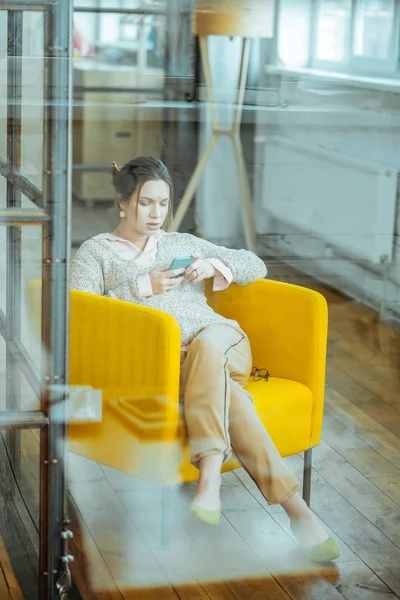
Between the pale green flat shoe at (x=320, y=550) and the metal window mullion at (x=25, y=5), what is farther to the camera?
the pale green flat shoe at (x=320, y=550)

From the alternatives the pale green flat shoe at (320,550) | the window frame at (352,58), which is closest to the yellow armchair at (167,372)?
the pale green flat shoe at (320,550)

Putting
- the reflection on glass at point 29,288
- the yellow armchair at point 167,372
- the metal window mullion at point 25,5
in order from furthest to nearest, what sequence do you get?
the yellow armchair at point 167,372 → the reflection on glass at point 29,288 → the metal window mullion at point 25,5

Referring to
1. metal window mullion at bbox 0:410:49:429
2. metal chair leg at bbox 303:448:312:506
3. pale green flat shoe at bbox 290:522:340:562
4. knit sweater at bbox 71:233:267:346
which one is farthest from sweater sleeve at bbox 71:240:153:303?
pale green flat shoe at bbox 290:522:340:562

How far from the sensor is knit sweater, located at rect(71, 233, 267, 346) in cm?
188

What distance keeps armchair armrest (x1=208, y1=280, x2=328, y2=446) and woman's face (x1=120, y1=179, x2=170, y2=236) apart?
0.20 meters

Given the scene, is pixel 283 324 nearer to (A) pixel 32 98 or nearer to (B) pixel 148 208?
(B) pixel 148 208

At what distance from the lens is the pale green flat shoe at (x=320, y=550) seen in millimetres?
2084

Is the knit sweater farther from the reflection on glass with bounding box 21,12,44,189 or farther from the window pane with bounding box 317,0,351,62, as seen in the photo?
the window pane with bounding box 317,0,351,62

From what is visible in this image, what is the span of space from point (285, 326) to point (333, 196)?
0.94 feet

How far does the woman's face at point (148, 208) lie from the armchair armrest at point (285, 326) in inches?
7.7

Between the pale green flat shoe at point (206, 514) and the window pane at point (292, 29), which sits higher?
the window pane at point (292, 29)

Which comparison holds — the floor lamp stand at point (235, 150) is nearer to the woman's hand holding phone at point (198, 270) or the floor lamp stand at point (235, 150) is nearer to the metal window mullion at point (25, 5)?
the woman's hand holding phone at point (198, 270)

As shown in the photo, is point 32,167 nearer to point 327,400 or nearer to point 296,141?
point 296,141

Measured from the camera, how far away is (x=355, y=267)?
1960 mm
